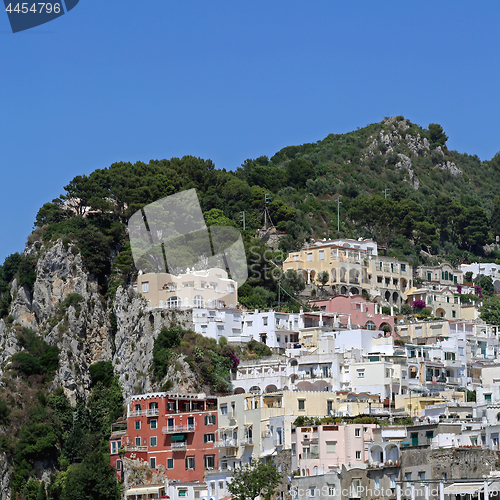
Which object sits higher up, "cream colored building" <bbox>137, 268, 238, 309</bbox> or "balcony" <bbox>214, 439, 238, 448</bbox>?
"cream colored building" <bbox>137, 268, 238, 309</bbox>

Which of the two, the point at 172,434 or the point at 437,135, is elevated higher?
the point at 437,135

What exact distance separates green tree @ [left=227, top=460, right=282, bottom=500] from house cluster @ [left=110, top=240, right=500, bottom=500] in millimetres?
1085

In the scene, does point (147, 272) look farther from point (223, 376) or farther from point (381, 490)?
point (381, 490)

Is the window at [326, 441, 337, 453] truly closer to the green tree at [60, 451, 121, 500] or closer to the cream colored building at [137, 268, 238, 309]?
the green tree at [60, 451, 121, 500]

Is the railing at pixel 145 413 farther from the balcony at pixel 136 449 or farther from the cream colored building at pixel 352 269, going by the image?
the cream colored building at pixel 352 269

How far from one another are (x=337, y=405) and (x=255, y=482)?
9544 mm

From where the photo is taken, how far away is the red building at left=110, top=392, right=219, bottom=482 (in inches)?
2741

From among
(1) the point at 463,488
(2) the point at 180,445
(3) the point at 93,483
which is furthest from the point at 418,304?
(1) the point at 463,488

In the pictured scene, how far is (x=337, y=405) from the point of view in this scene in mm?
67938

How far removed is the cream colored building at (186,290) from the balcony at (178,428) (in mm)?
14060

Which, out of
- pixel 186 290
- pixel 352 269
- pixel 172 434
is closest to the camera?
pixel 172 434

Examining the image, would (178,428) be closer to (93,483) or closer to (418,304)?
(93,483)

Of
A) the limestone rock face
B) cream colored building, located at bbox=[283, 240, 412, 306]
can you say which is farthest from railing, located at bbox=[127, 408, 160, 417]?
cream colored building, located at bbox=[283, 240, 412, 306]

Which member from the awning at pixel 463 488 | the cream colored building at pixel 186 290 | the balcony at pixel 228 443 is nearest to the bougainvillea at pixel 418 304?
the cream colored building at pixel 186 290
